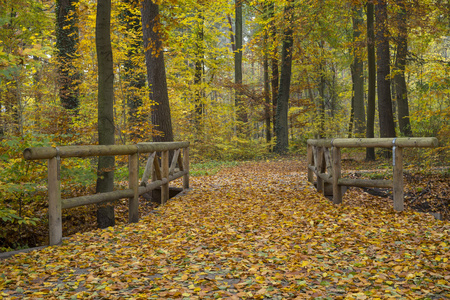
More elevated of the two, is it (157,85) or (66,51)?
(66,51)

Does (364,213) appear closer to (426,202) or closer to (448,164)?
(426,202)

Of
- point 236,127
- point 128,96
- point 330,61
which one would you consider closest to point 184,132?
point 236,127

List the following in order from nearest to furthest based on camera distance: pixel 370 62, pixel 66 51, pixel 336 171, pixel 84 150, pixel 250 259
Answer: pixel 250 259 < pixel 84 150 < pixel 336 171 < pixel 370 62 < pixel 66 51

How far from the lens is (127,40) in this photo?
1095 centimetres

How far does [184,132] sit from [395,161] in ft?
43.9

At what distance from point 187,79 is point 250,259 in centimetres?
1617

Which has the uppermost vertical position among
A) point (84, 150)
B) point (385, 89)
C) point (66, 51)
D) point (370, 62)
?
point (66, 51)

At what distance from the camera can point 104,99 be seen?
20.8ft

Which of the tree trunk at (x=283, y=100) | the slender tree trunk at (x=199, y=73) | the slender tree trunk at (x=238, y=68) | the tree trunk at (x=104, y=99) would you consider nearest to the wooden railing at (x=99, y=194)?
the tree trunk at (x=104, y=99)

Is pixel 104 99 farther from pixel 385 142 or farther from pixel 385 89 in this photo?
pixel 385 89

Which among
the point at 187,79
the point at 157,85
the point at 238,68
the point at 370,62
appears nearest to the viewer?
the point at 157,85

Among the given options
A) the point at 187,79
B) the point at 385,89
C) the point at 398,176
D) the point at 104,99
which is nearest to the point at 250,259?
the point at 398,176

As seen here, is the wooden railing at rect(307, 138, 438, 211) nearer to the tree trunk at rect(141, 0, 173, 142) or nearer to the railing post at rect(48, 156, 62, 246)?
the railing post at rect(48, 156, 62, 246)

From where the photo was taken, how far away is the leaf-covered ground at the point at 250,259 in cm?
349
